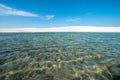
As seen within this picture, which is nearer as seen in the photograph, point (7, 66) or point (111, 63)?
point (7, 66)

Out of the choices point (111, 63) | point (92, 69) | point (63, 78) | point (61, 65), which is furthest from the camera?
point (111, 63)

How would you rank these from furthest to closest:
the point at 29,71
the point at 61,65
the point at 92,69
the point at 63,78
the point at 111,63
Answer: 1. the point at 111,63
2. the point at 61,65
3. the point at 92,69
4. the point at 29,71
5. the point at 63,78

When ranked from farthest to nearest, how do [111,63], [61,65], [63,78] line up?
[111,63] → [61,65] → [63,78]

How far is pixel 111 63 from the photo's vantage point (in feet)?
33.1

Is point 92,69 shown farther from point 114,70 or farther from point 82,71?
point 114,70

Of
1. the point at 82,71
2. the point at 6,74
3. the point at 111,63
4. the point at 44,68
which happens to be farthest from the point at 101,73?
the point at 6,74

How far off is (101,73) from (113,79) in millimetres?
922

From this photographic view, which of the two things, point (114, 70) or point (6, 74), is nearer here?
point (6, 74)

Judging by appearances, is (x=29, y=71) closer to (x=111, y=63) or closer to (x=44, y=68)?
(x=44, y=68)

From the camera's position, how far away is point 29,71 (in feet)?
26.9

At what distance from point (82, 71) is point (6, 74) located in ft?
16.2

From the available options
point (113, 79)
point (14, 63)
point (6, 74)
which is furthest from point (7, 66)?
point (113, 79)

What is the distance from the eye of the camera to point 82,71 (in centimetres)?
836

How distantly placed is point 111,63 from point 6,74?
7.94 meters
